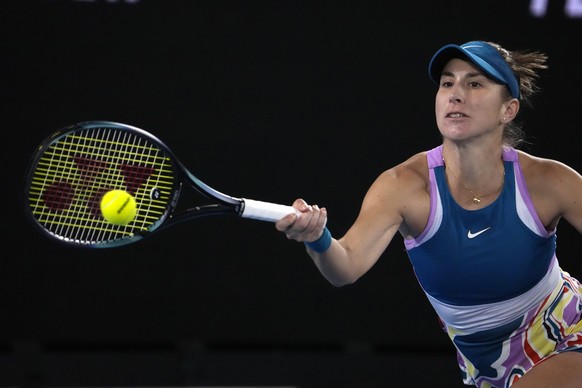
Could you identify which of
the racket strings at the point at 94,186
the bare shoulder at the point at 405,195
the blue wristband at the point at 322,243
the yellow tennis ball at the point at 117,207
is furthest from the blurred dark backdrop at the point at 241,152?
the blue wristband at the point at 322,243

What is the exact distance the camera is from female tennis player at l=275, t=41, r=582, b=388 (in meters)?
3.14

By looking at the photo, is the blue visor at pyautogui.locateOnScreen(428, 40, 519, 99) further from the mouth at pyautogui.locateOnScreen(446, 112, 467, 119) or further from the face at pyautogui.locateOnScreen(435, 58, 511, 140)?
the mouth at pyautogui.locateOnScreen(446, 112, 467, 119)

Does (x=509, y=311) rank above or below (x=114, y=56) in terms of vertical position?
below

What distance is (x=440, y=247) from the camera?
3.18 m

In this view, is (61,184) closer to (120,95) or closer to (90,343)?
(120,95)

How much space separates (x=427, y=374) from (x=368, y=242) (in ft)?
8.61

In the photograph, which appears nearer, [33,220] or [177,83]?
[33,220]

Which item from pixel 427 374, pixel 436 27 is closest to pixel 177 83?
pixel 436 27

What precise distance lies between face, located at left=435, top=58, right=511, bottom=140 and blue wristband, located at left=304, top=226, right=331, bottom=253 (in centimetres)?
62

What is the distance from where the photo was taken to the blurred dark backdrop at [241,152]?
504 centimetres

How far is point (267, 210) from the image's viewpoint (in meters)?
2.76

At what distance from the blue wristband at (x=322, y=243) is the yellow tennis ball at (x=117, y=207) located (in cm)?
54

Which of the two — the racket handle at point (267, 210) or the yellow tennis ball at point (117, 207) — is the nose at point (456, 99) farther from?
the yellow tennis ball at point (117, 207)

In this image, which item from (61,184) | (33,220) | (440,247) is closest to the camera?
(33,220)
